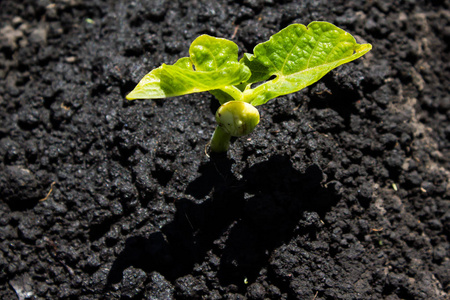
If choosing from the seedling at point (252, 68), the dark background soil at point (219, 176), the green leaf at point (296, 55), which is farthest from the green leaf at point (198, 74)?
the dark background soil at point (219, 176)

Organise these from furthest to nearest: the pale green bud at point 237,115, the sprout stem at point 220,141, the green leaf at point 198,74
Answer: the sprout stem at point 220,141, the pale green bud at point 237,115, the green leaf at point 198,74

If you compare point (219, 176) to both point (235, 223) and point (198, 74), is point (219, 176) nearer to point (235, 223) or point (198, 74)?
point (235, 223)

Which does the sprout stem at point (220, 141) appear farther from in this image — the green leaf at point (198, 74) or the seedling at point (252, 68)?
the green leaf at point (198, 74)

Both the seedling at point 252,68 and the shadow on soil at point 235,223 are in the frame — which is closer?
the seedling at point 252,68

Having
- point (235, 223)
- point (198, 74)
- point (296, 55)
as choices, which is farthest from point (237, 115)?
point (235, 223)

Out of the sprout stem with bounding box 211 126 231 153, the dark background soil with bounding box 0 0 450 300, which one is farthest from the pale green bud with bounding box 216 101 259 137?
the dark background soil with bounding box 0 0 450 300

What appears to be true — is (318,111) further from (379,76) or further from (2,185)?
(2,185)

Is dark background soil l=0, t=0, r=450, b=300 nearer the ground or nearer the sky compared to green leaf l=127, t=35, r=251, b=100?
nearer the ground

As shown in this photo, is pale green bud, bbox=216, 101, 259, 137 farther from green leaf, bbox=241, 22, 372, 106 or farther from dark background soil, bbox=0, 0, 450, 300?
dark background soil, bbox=0, 0, 450, 300
